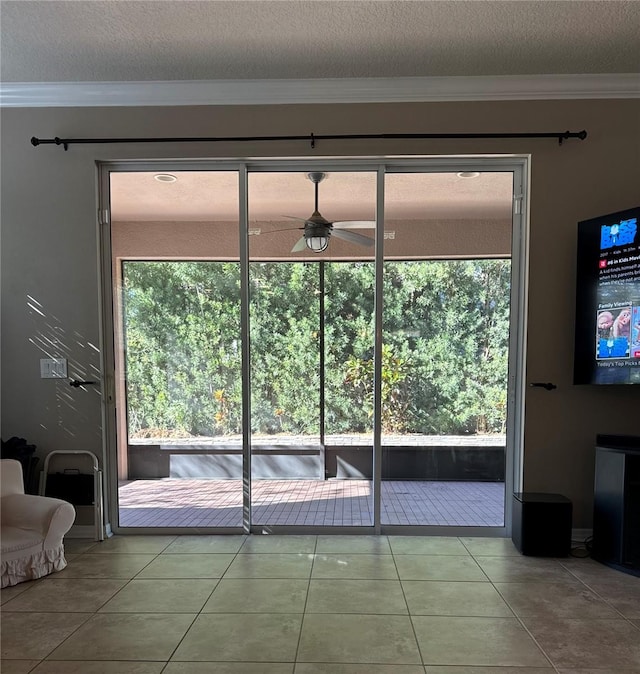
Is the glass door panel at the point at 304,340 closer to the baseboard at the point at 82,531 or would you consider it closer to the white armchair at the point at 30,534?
the baseboard at the point at 82,531

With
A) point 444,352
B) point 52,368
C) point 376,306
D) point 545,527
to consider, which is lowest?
point 545,527

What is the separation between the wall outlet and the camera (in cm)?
310

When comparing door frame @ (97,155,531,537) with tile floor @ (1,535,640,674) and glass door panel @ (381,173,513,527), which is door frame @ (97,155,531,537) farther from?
tile floor @ (1,535,640,674)

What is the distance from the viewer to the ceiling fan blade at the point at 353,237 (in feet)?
10.3

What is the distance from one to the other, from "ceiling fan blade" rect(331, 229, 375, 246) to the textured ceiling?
101 cm

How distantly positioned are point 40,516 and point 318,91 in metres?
3.19

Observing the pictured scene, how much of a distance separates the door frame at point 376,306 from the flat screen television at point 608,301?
1.14ft

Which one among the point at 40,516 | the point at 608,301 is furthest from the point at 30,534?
the point at 608,301

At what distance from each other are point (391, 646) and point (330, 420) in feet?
5.18

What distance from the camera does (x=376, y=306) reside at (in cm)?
315

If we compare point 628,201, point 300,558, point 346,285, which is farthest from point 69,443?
point 628,201

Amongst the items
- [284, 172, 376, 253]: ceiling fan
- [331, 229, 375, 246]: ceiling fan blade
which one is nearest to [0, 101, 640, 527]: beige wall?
[284, 172, 376, 253]: ceiling fan

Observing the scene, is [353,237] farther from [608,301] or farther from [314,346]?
[608,301]

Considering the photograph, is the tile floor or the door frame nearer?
the tile floor
